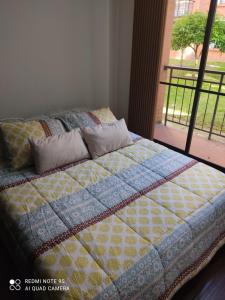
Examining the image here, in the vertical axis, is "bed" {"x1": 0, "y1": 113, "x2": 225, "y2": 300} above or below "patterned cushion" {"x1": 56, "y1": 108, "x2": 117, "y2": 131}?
below

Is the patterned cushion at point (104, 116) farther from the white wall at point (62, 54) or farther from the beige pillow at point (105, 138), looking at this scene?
the white wall at point (62, 54)

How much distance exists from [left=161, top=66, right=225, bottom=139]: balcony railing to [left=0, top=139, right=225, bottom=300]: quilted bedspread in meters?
1.68

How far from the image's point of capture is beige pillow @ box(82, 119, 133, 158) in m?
2.08

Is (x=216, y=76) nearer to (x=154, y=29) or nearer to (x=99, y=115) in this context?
(x=154, y=29)

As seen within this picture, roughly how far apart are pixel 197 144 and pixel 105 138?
1.84 meters

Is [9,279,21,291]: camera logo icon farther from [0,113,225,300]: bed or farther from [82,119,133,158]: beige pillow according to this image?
[82,119,133,158]: beige pillow

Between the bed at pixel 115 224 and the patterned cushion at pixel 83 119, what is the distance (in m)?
0.45

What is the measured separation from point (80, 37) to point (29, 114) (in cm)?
107

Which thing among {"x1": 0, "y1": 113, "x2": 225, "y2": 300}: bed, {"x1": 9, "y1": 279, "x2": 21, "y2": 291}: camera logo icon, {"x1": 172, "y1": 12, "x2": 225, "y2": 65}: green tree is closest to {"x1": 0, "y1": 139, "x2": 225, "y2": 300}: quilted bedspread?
{"x1": 0, "y1": 113, "x2": 225, "y2": 300}: bed

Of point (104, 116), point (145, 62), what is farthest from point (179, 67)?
point (104, 116)

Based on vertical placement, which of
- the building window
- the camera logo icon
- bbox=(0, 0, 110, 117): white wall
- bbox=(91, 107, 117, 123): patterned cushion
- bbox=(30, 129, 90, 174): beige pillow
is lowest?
the camera logo icon

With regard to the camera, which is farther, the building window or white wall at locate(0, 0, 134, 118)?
the building window

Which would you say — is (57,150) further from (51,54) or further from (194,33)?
(194,33)

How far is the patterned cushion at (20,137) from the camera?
6.17ft
